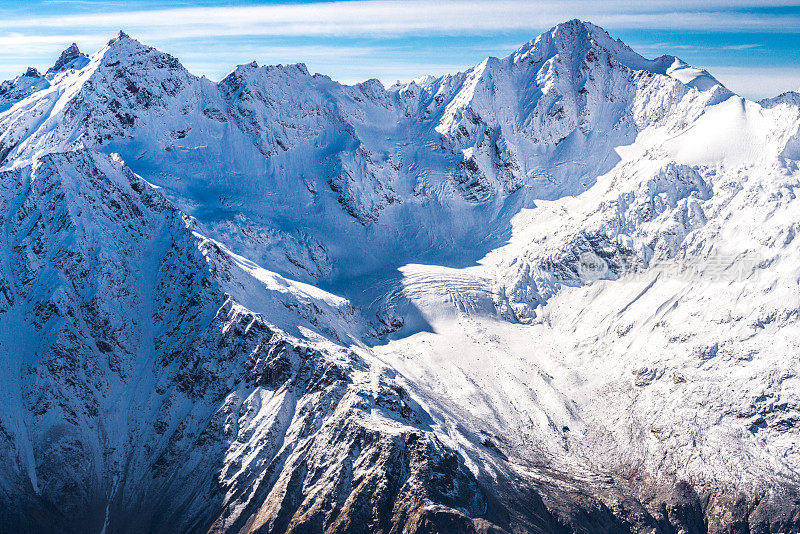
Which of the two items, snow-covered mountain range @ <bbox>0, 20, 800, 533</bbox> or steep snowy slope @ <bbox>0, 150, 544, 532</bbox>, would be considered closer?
steep snowy slope @ <bbox>0, 150, 544, 532</bbox>

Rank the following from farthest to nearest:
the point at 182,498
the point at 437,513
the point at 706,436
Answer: the point at 706,436, the point at 182,498, the point at 437,513

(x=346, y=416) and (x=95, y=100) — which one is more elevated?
(x=95, y=100)

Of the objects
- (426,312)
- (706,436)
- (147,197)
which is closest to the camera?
(706,436)

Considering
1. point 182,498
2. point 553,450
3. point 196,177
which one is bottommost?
point 553,450

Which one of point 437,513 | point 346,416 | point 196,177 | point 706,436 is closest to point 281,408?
point 346,416

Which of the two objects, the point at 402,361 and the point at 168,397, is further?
the point at 402,361

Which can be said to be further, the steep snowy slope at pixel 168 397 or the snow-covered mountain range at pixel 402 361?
the snow-covered mountain range at pixel 402 361

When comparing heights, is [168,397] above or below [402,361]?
above

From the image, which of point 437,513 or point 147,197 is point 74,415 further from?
point 437,513
